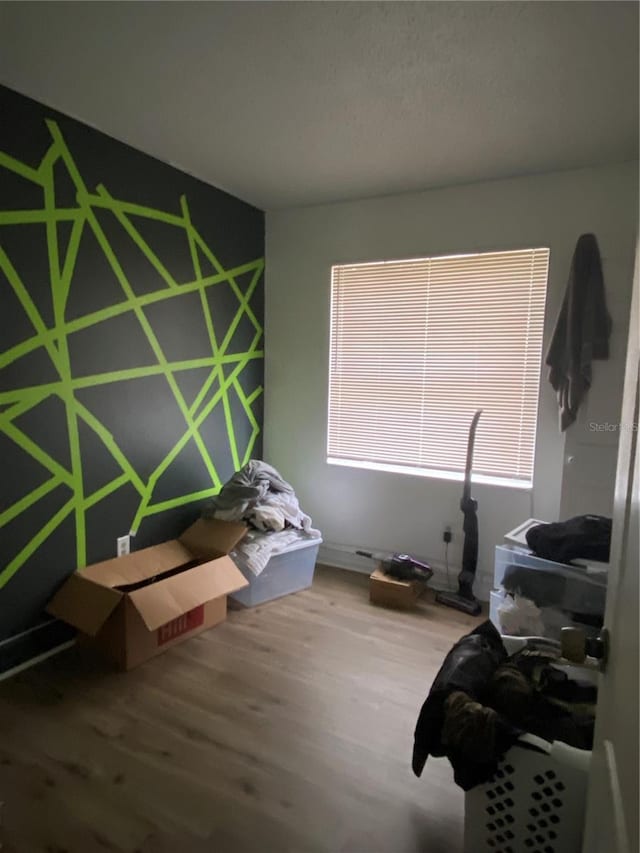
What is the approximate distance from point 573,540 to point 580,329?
121 cm

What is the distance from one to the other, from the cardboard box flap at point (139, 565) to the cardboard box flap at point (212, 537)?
2.4 inches

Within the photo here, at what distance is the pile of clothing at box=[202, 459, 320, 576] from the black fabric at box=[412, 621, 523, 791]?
1502 millimetres

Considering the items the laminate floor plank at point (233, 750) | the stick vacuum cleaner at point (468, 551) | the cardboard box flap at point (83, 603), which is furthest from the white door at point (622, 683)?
the stick vacuum cleaner at point (468, 551)

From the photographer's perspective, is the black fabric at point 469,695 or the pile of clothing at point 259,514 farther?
the pile of clothing at point 259,514

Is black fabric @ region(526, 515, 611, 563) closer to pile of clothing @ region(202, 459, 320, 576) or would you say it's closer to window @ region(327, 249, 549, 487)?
window @ region(327, 249, 549, 487)

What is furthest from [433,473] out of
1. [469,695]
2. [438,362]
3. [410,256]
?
[469,695]

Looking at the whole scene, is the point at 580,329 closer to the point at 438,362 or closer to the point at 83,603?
the point at 438,362

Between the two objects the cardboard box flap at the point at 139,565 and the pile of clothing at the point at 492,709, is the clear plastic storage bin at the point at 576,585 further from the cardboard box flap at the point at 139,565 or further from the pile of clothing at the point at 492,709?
the cardboard box flap at the point at 139,565

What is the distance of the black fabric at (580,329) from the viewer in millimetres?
2717

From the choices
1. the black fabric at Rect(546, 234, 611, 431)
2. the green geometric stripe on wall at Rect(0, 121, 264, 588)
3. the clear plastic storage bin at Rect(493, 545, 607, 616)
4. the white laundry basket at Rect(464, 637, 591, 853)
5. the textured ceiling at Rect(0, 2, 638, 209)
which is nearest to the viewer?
the white laundry basket at Rect(464, 637, 591, 853)

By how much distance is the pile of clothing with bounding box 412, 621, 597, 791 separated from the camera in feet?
4.43

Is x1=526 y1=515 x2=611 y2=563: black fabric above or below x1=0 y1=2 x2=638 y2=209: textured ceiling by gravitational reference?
below

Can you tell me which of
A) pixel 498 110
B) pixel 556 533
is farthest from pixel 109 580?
pixel 498 110

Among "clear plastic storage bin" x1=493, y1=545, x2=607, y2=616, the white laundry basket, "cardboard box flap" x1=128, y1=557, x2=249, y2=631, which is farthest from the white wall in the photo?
the white laundry basket
